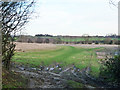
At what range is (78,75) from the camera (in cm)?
565

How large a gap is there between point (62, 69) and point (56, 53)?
80cm

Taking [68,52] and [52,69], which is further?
[68,52]

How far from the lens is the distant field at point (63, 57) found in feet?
20.0

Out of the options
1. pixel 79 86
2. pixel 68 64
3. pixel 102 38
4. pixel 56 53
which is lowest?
pixel 79 86

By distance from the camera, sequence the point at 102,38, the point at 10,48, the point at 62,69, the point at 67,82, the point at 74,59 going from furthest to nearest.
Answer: the point at 74,59
the point at 62,69
the point at 102,38
the point at 67,82
the point at 10,48

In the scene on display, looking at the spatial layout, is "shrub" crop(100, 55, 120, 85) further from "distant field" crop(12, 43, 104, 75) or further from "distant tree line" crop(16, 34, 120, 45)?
"distant field" crop(12, 43, 104, 75)

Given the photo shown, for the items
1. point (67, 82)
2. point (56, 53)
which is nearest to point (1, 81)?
point (67, 82)

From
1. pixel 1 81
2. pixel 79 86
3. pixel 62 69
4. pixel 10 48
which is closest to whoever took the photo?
pixel 1 81

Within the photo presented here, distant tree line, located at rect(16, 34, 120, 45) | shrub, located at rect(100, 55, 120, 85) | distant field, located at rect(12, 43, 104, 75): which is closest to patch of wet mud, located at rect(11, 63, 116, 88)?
distant field, located at rect(12, 43, 104, 75)

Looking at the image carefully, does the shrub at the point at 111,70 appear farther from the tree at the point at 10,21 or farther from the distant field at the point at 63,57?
the tree at the point at 10,21

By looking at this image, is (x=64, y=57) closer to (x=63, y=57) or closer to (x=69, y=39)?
(x=63, y=57)

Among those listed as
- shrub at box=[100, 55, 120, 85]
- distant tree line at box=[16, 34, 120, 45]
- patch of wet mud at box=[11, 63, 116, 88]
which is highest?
distant tree line at box=[16, 34, 120, 45]

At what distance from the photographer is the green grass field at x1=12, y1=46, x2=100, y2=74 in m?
6.09

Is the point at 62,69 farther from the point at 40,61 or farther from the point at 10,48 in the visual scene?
the point at 10,48
